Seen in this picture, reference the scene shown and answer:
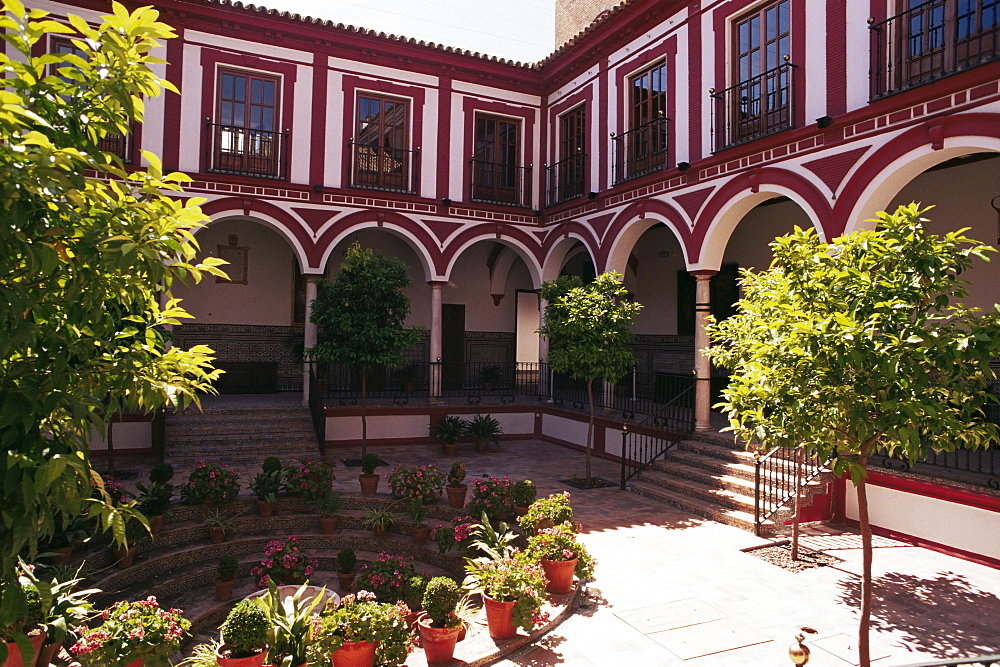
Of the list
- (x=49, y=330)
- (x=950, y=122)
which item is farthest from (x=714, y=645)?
(x=950, y=122)

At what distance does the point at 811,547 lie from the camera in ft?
22.8

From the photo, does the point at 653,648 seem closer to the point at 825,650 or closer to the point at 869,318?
the point at 825,650

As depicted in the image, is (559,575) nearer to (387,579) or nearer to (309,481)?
(387,579)

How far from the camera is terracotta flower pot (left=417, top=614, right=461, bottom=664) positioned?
4.47 meters

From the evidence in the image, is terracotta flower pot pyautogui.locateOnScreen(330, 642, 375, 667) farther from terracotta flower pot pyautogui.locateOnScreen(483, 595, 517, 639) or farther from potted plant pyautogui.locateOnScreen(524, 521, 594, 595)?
potted plant pyautogui.locateOnScreen(524, 521, 594, 595)

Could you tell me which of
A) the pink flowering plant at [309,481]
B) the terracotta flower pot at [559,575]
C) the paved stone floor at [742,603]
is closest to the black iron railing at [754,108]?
the paved stone floor at [742,603]

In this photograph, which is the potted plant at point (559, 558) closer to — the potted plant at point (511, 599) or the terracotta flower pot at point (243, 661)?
the potted plant at point (511, 599)

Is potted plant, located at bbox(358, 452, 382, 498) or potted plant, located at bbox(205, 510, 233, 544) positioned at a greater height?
potted plant, located at bbox(358, 452, 382, 498)

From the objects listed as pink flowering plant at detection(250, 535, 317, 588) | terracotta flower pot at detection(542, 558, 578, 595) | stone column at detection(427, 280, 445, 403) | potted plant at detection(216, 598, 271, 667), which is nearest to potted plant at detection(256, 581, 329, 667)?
potted plant at detection(216, 598, 271, 667)

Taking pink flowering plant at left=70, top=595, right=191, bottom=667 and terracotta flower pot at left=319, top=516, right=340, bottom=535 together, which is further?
terracotta flower pot at left=319, top=516, right=340, bottom=535

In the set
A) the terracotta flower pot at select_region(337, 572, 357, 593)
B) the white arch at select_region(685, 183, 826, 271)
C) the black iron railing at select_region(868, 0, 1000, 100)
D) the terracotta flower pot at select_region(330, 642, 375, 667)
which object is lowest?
the terracotta flower pot at select_region(337, 572, 357, 593)

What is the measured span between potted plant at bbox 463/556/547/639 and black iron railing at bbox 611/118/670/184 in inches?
334

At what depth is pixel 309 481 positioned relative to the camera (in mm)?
7785

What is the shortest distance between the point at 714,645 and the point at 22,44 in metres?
5.16
